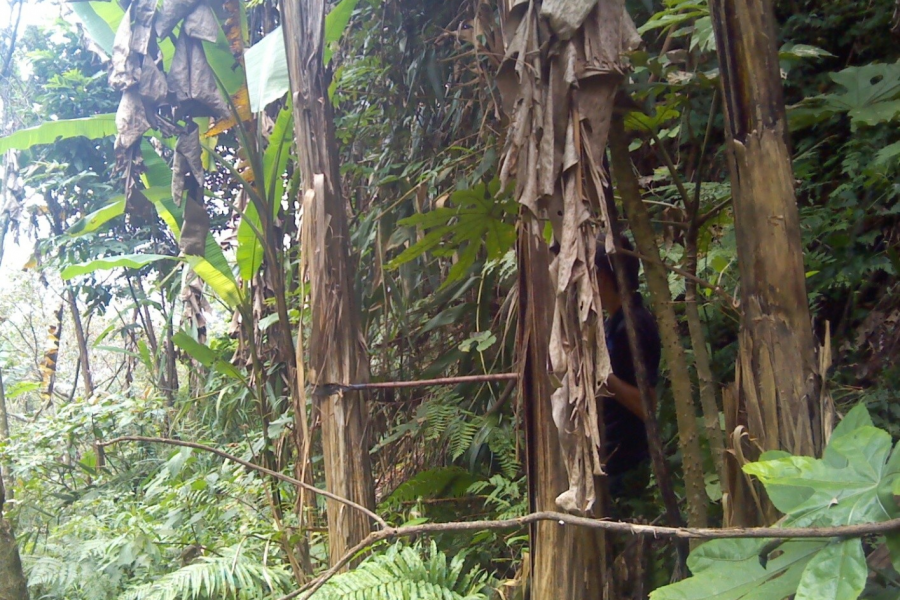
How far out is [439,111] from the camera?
3.37 meters

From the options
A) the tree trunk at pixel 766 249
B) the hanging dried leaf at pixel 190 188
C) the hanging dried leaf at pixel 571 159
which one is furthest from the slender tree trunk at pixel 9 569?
the tree trunk at pixel 766 249

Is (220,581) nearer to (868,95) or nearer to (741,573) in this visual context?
(741,573)

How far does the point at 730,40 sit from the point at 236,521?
3.02m

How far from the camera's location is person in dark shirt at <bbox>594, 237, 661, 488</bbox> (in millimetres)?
1807

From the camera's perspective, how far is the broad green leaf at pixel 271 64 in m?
2.36

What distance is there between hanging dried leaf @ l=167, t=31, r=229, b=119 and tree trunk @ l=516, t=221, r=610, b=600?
1.37 m

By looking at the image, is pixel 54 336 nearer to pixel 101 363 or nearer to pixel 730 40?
pixel 101 363

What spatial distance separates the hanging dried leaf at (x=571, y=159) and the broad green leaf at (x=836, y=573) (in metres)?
0.40

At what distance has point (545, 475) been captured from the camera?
1.52 m

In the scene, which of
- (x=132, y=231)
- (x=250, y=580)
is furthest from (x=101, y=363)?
(x=250, y=580)

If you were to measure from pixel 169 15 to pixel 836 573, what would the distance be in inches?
96.0

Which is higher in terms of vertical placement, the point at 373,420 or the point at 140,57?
the point at 140,57

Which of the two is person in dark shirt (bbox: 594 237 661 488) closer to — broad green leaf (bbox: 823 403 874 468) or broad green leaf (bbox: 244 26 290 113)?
broad green leaf (bbox: 823 403 874 468)

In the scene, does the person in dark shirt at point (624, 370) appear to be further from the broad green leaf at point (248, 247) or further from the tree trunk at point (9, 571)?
the tree trunk at point (9, 571)
